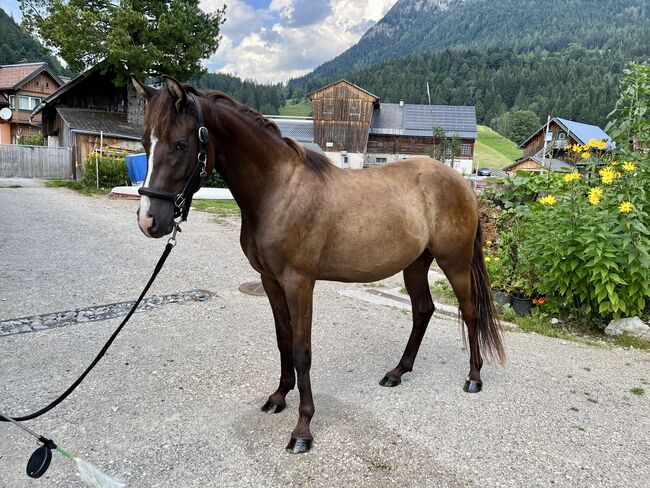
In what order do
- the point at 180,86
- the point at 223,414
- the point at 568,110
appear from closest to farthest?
the point at 180,86 < the point at 223,414 < the point at 568,110

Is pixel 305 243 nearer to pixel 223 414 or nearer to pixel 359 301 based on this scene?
pixel 223 414

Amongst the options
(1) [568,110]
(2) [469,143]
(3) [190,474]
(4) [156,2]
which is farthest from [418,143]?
(3) [190,474]

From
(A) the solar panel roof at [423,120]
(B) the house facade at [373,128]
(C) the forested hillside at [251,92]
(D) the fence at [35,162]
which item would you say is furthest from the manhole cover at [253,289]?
(C) the forested hillside at [251,92]

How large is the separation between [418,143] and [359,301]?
A: 157 ft

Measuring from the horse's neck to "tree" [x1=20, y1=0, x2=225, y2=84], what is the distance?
75.7 feet

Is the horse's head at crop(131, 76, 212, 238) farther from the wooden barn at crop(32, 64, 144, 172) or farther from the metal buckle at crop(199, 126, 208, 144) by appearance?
the wooden barn at crop(32, 64, 144, 172)

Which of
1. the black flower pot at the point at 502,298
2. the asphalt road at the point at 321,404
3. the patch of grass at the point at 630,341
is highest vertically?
the black flower pot at the point at 502,298

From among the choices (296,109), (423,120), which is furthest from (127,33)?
(296,109)

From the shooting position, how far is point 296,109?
416ft

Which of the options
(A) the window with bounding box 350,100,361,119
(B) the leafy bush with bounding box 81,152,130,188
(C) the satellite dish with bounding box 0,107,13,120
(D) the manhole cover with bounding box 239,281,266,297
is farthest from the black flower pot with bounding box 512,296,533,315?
(A) the window with bounding box 350,100,361,119

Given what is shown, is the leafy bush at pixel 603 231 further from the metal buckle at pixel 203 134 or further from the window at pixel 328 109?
the window at pixel 328 109

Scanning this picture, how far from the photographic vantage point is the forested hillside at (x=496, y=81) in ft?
311

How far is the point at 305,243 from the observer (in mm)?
2867

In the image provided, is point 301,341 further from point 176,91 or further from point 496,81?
point 496,81
